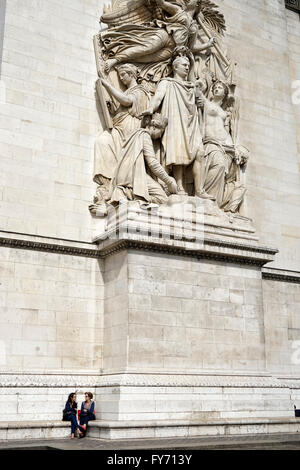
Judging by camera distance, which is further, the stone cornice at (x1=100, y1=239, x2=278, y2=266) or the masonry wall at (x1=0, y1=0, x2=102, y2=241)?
the masonry wall at (x1=0, y1=0, x2=102, y2=241)

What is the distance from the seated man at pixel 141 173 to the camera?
1505 centimetres

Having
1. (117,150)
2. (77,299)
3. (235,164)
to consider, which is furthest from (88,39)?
(77,299)

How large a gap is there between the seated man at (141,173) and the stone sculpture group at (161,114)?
0.02m

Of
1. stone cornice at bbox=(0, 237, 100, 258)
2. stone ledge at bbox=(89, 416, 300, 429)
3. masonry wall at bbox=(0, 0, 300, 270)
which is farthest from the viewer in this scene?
masonry wall at bbox=(0, 0, 300, 270)

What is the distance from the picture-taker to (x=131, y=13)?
16.8m

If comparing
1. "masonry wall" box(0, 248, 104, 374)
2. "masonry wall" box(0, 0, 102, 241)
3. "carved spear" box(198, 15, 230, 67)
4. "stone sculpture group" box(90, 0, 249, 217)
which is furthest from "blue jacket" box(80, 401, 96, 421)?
"carved spear" box(198, 15, 230, 67)

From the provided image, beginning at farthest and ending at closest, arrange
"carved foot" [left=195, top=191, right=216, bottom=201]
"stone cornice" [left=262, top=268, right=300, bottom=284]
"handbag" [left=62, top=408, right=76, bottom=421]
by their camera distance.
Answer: "stone cornice" [left=262, top=268, right=300, bottom=284]
"carved foot" [left=195, top=191, right=216, bottom=201]
"handbag" [left=62, top=408, right=76, bottom=421]

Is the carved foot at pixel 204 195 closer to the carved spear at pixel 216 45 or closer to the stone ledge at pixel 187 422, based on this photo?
the carved spear at pixel 216 45

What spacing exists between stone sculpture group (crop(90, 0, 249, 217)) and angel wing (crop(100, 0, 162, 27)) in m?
0.03

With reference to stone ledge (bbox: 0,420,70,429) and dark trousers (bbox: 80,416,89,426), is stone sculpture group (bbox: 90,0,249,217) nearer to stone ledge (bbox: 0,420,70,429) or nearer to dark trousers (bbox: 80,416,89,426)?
dark trousers (bbox: 80,416,89,426)

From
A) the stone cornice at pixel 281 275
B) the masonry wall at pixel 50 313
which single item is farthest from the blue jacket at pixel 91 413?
the stone cornice at pixel 281 275

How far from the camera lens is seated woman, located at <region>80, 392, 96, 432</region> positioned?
1286cm

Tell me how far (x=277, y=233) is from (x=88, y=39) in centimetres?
768

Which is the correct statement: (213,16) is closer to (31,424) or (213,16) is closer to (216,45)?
(216,45)
